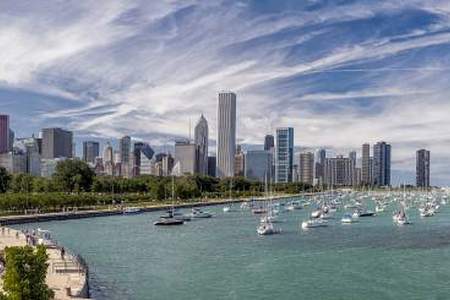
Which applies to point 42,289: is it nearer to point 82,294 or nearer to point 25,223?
point 82,294

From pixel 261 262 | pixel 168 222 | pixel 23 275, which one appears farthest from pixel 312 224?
pixel 23 275

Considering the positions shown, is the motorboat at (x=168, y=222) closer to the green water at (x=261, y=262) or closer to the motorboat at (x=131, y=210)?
the green water at (x=261, y=262)

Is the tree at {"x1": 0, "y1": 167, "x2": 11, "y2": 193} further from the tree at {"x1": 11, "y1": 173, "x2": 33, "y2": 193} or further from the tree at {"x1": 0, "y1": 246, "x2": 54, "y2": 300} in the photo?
the tree at {"x1": 0, "y1": 246, "x2": 54, "y2": 300}

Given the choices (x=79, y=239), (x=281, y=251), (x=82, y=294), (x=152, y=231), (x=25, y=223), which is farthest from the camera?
(x=25, y=223)

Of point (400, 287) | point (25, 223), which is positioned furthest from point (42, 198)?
point (400, 287)

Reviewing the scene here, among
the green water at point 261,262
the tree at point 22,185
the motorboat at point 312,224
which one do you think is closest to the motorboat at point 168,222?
the green water at point 261,262

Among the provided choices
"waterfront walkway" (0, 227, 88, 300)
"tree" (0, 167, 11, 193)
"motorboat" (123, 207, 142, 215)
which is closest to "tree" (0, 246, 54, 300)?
"waterfront walkway" (0, 227, 88, 300)

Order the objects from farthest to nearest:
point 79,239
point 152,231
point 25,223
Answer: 1. point 25,223
2. point 152,231
3. point 79,239

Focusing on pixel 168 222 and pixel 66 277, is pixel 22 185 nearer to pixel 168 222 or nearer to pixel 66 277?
pixel 168 222
